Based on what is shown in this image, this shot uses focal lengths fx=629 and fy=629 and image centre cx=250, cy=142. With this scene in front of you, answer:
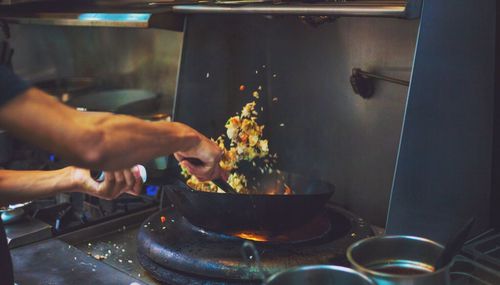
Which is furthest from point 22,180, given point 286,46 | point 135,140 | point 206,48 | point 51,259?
point 286,46

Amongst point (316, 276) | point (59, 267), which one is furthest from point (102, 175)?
point (316, 276)

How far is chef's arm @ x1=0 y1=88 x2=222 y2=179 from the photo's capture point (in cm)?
122

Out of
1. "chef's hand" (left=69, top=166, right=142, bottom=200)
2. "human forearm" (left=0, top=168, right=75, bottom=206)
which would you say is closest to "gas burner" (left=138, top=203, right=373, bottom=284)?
"chef's hand" (left=69, top=166, right=142, bottom=200)

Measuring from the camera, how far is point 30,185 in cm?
207

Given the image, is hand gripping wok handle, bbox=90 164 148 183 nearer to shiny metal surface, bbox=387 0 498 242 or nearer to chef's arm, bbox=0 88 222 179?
chef's arm, bbox=0 88 222 179

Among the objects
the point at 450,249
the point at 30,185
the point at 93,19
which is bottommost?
the point at 30,185

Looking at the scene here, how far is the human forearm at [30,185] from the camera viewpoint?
6.70 feet

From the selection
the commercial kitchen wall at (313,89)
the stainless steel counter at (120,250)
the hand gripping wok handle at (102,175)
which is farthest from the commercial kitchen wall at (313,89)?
the hand gripping wok handle at (102,175)

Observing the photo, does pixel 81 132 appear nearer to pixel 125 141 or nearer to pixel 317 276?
pixel 125 141

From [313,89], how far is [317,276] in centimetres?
130

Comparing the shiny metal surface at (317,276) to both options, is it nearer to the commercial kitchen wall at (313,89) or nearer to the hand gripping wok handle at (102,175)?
the hand gripping wok handle at (102,175)

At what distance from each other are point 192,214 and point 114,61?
7.35 feet

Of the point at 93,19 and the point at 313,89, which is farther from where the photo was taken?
the point at 313,89

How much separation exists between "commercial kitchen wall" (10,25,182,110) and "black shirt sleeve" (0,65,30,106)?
94.3 inches
